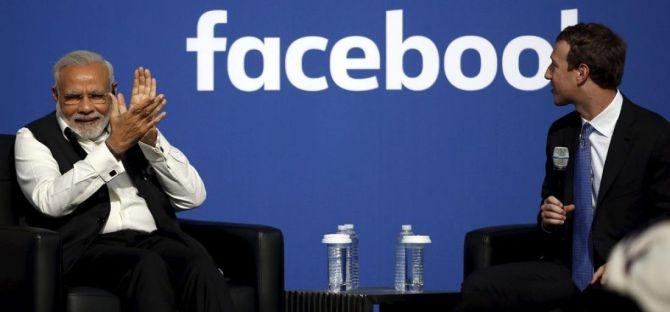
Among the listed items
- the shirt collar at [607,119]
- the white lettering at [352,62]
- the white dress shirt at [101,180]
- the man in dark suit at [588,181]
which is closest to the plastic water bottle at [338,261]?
the white dress shirt at [101,180]

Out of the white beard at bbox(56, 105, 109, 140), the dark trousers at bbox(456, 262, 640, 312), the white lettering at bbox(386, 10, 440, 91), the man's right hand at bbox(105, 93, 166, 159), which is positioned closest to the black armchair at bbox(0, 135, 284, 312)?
the white beard at bbox(56, 105, 109, 140)

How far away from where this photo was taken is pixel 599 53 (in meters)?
2.67

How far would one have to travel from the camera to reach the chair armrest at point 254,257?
→ 2.76 metres

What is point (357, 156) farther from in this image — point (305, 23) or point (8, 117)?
point (8, 117)

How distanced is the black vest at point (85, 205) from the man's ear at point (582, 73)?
1234 mm

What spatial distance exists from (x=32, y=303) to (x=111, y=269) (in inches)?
11.0

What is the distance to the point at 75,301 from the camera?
93.5 inches

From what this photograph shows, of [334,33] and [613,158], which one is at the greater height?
[334,33]

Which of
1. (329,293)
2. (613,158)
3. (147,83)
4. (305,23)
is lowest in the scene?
(329,293)

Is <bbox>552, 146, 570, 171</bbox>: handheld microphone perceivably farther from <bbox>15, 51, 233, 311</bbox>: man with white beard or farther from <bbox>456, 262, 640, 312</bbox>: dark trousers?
<bbox>15, 51, 233, 311</bbox>: man with white beard

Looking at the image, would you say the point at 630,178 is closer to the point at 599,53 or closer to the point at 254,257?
the point at 599,53

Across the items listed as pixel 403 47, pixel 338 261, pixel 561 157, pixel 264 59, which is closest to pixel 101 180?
pixel 338 261

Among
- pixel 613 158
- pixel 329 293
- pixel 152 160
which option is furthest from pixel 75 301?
pixel 613 158

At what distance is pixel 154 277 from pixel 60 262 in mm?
241
